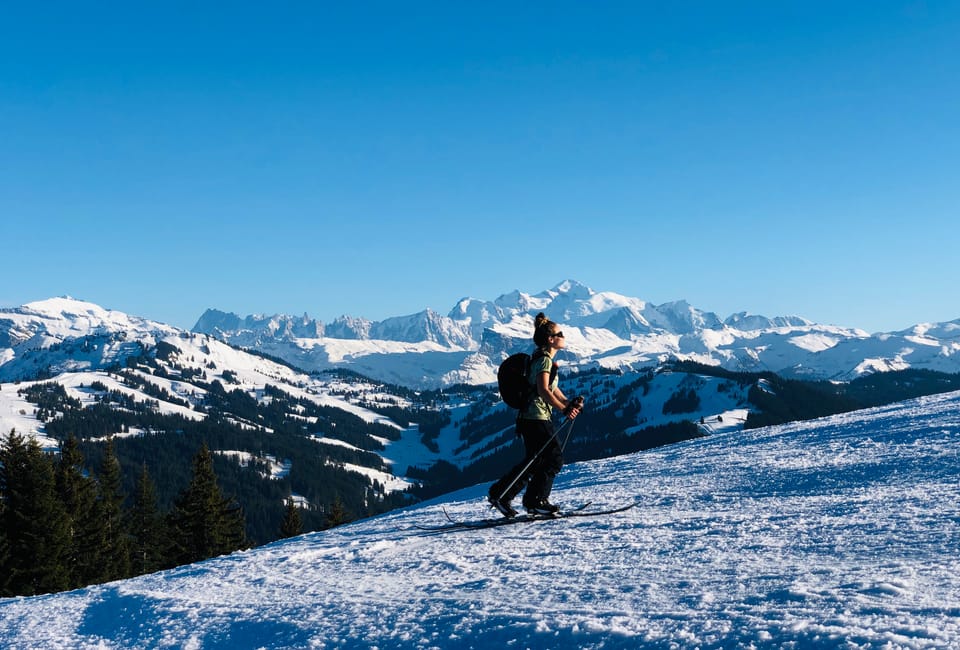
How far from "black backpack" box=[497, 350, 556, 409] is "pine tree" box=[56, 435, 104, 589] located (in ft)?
142

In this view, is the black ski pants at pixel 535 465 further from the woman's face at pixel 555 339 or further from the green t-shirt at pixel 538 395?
the woman's face at pixel 555 339

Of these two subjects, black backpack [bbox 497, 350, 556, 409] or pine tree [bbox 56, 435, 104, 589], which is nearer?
black backpack [bbox 497, 350, 556, 409]

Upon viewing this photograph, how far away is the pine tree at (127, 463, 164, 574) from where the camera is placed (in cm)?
5844

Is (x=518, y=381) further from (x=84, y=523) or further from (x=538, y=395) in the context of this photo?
(x=84, y=523)

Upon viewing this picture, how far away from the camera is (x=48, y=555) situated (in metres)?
36.1

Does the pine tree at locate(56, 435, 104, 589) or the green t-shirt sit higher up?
the green t-shirt

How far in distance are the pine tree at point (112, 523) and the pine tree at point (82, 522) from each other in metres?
0.65

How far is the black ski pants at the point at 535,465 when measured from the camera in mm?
10484

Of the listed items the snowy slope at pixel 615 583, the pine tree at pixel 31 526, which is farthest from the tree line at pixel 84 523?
the snowy slope at pixel 615 583

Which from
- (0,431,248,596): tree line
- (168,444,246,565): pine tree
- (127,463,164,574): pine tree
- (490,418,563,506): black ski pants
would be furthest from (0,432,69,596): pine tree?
(490,418,563,506): black ski pants

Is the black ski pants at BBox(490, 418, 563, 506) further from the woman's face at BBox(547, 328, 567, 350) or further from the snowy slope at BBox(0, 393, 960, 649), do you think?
the woman's face at BBox(547, 328, 567, 350)

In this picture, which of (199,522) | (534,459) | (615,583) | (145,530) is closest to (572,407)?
(534,459)

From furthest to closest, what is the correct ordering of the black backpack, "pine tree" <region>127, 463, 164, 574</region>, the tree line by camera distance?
"pine tree" <region>127, 463, 164, 574</region> → the tree line → the black backpack

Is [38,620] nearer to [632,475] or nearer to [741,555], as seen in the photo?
[741,555]
